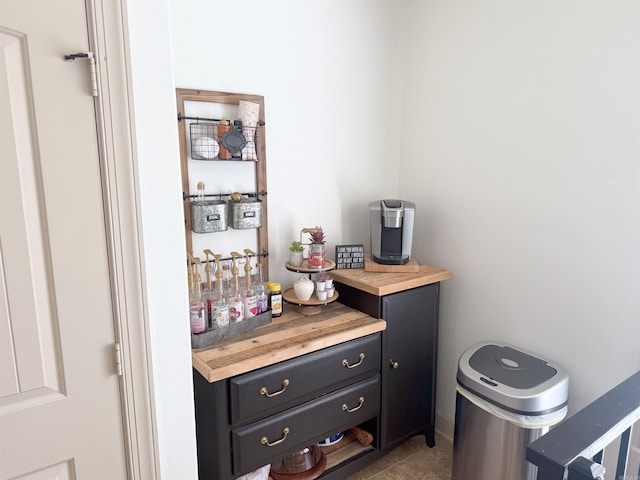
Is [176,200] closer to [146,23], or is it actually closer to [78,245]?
[78,245]

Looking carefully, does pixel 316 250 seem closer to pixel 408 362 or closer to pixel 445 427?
pixel 408 362

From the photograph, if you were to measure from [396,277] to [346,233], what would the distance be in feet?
1.51

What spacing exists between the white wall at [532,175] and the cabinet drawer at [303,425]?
26.6 inches

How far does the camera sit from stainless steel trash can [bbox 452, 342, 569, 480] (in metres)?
1.69

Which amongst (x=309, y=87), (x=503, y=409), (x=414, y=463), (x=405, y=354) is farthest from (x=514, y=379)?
(x=309, y=87)

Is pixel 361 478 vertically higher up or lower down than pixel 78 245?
lower down

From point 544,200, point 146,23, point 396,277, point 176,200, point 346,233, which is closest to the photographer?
point 146,23

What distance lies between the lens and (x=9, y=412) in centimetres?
107

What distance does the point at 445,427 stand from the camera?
2.42 m

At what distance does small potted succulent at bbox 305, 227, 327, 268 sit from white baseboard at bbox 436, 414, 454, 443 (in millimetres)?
1170

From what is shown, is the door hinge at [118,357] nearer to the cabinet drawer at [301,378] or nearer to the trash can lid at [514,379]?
the cabinet drawer at [301,378]

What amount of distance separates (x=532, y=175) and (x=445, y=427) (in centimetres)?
143

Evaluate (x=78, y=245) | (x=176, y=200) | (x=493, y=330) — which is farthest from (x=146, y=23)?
(x=493, y=330)

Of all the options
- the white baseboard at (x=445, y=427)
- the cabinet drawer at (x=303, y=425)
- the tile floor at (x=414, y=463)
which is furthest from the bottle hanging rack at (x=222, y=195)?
the white baseboard at (x=445, y=427)
